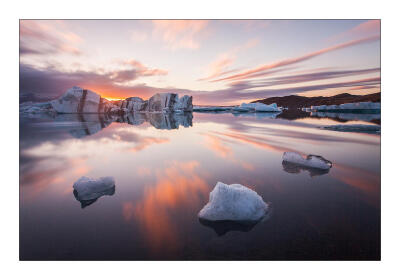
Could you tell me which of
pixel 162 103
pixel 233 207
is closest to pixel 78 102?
pixel 162 103

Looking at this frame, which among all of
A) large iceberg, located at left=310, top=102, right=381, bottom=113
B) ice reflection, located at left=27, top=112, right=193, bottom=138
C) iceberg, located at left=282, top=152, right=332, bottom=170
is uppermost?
large iceberg, located at left=310, top=102, right=381, bottom=113

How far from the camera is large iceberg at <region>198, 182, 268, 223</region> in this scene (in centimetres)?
284

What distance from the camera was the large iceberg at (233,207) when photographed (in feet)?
9.33

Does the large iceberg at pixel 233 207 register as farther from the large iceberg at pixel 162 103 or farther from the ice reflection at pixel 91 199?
→ the large iceberg at pixel 162 103

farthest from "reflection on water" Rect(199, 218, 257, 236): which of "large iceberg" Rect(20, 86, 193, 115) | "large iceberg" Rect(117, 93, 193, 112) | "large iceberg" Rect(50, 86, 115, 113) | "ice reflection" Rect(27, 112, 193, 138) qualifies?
"large iceberg" Rect(117, 93, 193, 112)

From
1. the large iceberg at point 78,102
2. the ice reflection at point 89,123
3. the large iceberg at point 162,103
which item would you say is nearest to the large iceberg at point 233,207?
the ice reflection at point 89,123

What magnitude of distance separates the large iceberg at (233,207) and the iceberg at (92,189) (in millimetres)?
1844

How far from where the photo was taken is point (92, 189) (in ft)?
12.1

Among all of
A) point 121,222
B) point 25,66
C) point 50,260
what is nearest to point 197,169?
point 121,222

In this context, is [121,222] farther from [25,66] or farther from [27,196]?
[25,66]

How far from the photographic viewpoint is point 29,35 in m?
3.49

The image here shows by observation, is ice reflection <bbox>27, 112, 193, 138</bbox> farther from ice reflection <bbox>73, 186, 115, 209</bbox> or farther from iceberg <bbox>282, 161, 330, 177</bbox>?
iceberg <bbox>282, 161, 330, 177</bbox>

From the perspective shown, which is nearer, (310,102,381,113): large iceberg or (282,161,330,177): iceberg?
(282,161,330,177): iceberg
